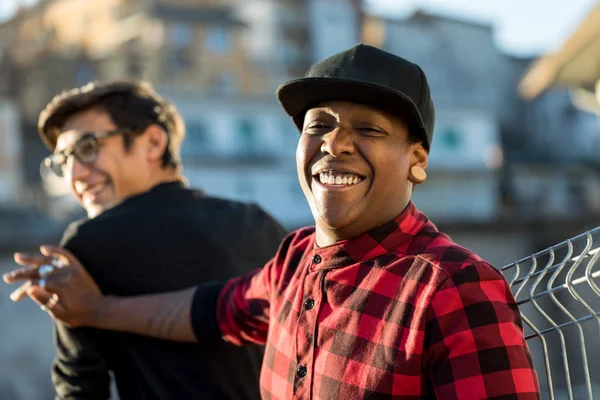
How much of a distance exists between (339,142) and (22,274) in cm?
141

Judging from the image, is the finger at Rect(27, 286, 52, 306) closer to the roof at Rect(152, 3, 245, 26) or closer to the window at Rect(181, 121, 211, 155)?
the window at Rect(181, 121, 211, 155)

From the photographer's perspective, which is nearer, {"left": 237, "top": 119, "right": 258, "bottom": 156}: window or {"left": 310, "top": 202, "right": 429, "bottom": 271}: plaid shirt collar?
{"left": 310, "top": 202, "right": 429, "bottom": 271}: plaid shirt collar

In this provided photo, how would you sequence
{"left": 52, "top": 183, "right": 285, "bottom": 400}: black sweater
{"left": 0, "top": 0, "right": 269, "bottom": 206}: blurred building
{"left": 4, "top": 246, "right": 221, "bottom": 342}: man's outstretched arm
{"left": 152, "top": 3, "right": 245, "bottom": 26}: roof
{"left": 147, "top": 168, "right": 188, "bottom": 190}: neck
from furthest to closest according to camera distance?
{"left": 152, "top": 3, "right": 245, "bottom": 26}: roof, {"left": 0, "top": 0, "right": 269, "bottom": 206}: blurred building, {"left": 147, "top": 168, "right": 188, "bottom": 190}: neck, {"left": 52, "top": 183, "right": 285, "bottom": 400}: black sweater, {"left": 4, "top": 246, "right": 221, "bottom": 342}: man's outstretched arm

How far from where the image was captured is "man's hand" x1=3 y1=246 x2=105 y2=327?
3.15 meters

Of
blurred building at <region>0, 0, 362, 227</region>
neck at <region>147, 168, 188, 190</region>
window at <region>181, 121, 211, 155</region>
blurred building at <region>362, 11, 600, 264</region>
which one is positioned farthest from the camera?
blurred building at <region>0, 0, 362, 227</region>

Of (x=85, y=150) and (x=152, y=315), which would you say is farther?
(x=85, y=150)

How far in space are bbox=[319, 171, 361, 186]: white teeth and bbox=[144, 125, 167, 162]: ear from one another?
1469 millimetres

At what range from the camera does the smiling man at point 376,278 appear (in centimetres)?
196

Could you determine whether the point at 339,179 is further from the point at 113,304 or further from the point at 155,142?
the point at 155,142

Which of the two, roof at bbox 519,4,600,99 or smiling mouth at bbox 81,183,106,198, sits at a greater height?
roof at bbox 519,4,600,99

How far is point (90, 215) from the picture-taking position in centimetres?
361

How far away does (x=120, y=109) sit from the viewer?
356 centimetres

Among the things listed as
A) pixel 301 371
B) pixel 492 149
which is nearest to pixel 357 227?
pixel 301 371

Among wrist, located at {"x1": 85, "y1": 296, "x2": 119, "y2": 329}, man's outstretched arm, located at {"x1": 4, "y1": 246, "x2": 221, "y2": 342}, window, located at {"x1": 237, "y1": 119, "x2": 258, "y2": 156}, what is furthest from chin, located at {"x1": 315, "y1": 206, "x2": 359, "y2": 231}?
window, located at {"x1": 237, "y1": 119, "x2": 258, "y2": 156}
